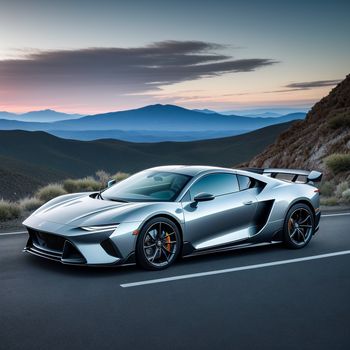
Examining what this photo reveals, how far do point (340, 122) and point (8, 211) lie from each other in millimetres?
21191

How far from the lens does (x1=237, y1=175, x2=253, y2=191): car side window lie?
33.0 feet

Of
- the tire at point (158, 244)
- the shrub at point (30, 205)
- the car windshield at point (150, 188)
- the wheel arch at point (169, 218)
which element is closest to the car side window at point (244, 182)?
the car windshield at point (150, 188)

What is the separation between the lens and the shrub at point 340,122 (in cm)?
3169

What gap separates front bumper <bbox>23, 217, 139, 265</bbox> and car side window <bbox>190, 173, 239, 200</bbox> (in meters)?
1.34

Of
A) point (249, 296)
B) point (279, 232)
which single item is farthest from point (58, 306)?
point (279, 232)

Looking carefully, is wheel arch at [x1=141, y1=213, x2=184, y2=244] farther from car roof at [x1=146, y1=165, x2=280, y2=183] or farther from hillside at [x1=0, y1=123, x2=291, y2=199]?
hillside at [x1=0, y1=123, x2=291, y2=199]

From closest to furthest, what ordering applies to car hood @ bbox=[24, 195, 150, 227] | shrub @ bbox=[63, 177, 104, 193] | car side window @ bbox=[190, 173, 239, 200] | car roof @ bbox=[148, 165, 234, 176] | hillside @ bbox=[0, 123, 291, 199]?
car hood @ bbox=[24, 195, 150, 227] → car side window @ bbox=[190, 173, 239, 200] → car roof @ bbox=[148, 165, 234, 176] → shrub @ bbox=[63, 177, 104, 193] → hillside @ bbox=[0, 123, 291, 199]

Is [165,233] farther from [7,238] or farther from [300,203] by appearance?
[7,238]

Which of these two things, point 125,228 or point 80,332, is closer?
point 80,332

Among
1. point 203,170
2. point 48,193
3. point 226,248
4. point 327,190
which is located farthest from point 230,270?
point 327,190

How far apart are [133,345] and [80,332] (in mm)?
633

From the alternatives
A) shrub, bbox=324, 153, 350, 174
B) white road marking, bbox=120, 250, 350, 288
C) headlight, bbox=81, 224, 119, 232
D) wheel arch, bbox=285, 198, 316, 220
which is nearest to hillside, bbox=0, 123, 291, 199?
shrub, bbox=324, 153, 350, 174

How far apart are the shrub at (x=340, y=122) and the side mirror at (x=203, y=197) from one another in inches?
935

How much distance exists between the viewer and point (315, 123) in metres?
38.5
